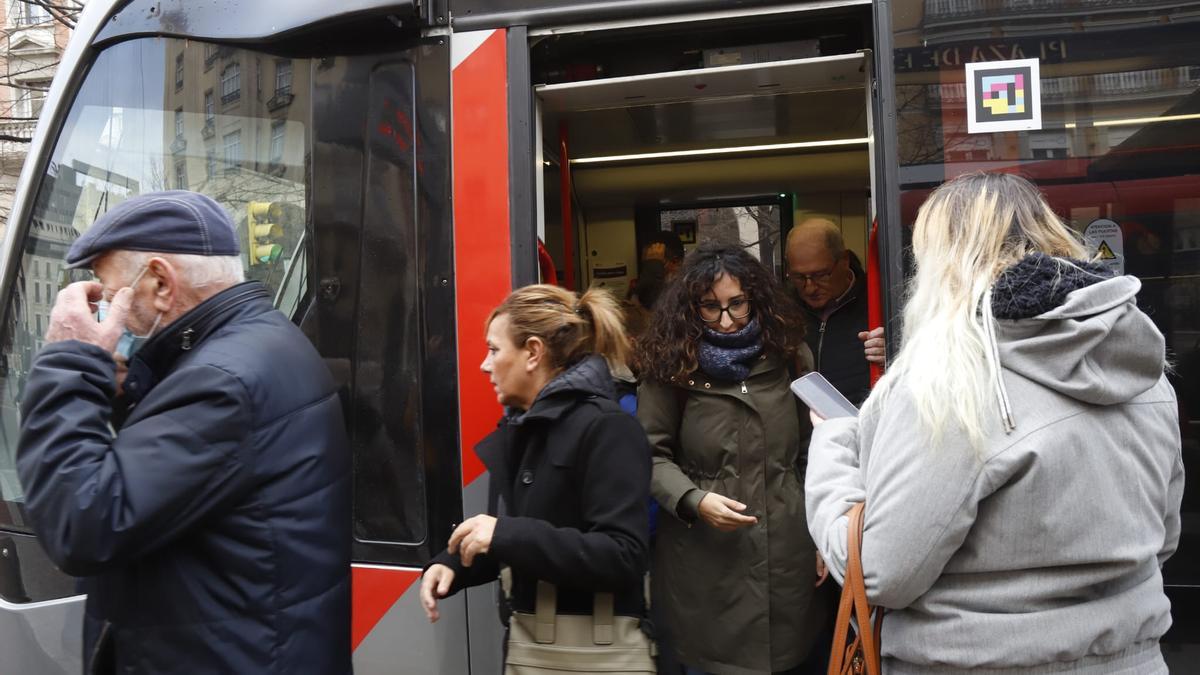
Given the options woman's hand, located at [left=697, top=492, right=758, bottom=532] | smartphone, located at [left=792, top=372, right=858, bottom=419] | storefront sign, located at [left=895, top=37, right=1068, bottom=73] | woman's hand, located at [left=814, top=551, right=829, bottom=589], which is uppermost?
storefront sign, located at [left=895, top=37, right=1068, bottom=73]

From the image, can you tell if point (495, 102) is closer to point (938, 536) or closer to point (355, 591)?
point (355, 591)

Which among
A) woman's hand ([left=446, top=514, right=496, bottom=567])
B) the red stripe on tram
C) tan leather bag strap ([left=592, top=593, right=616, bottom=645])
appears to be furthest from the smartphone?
the red stripe on tram

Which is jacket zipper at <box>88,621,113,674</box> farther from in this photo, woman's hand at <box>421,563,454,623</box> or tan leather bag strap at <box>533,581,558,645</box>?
tan leather bag strap at <box>533,581,558,645</box>

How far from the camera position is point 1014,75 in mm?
2260

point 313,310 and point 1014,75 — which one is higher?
point 1014,75

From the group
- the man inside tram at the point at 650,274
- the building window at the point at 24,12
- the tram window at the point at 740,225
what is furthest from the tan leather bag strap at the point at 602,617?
the building window at the point at 24,12

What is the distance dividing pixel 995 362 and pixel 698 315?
4.28 ft

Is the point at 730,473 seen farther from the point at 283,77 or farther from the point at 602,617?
the point at 283,77

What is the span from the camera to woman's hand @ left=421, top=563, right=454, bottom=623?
6.38ft

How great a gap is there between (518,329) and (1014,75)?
1314 millimetres

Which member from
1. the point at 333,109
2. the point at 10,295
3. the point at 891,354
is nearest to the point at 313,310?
the point at 333,109

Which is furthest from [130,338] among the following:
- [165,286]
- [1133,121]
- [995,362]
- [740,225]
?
[740,225]

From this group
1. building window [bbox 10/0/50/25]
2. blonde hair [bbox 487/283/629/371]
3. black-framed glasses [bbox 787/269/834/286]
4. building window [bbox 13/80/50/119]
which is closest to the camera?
blonde hair [bbox 487/283/629/371]

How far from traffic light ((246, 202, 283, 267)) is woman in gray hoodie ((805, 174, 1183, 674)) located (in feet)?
6.12
